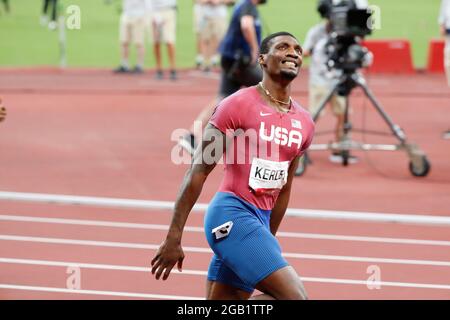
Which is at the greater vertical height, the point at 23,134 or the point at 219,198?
the point at 219,198

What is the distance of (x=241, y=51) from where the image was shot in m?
13.5

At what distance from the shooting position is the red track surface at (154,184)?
884 cm

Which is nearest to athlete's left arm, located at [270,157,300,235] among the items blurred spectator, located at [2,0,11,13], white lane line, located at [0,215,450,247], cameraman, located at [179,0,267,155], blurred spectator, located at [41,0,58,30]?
white lane line, located at [0,215,450,247]

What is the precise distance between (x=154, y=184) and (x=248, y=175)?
6.48 meters

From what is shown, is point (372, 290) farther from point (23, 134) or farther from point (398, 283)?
point (23, 134)

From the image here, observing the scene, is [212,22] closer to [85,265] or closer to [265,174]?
[85,265]

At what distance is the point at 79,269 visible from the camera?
29.5ft

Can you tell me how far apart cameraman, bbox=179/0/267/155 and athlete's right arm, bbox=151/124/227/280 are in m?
7.14

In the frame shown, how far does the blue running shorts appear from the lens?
600 cm

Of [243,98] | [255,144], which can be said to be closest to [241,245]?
[255,144]

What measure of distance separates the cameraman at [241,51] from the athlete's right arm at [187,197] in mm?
7141

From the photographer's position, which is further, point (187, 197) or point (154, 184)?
point (154, 184)
